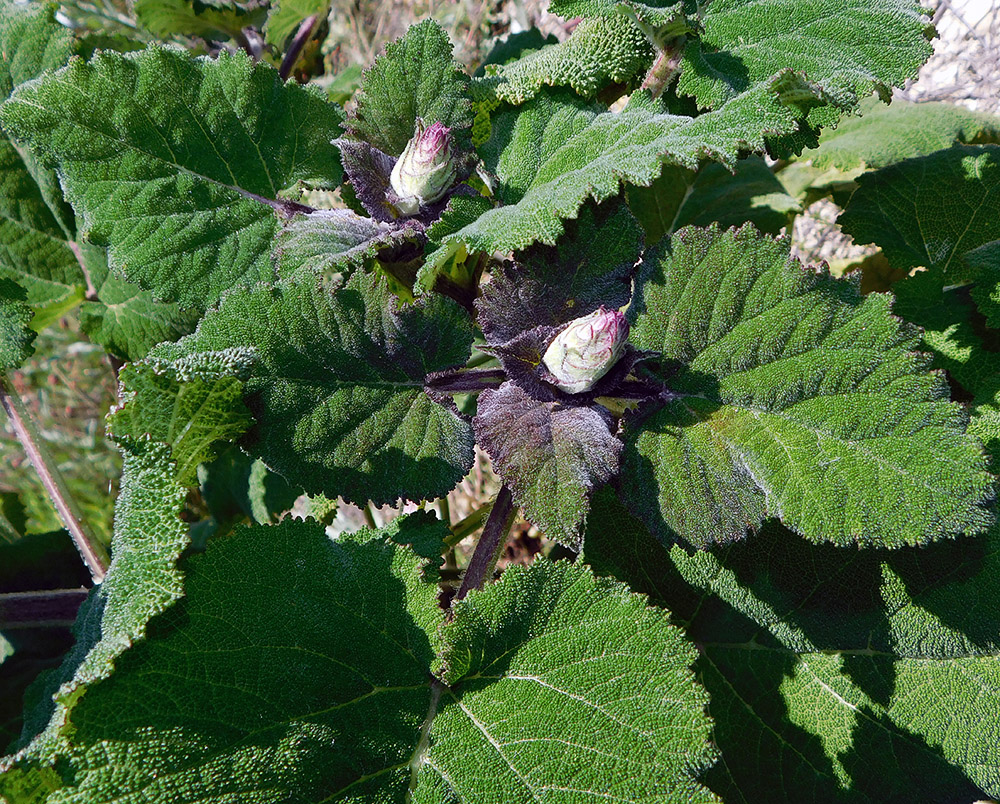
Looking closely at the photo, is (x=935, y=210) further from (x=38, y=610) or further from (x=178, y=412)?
(x=38, y=610)

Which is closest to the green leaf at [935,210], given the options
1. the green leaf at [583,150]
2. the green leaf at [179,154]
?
the green leaf at [583,150]

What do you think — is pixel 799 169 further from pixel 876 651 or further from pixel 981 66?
pixel 876 651

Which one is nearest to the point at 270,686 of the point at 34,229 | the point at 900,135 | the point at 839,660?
the point at 839,660

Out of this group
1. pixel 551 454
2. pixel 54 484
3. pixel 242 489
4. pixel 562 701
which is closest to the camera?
pixel 562 701

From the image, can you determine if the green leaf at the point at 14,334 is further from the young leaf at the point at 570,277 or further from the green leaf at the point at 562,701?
the green leaf at the point at 562,701

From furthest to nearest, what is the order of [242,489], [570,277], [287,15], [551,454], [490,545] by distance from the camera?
[287,15], [242,489], [490,545], [570,277], [551,454]

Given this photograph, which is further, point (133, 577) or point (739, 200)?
point (739, 200)

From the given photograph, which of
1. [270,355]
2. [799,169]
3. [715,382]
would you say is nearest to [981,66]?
[799,169]
